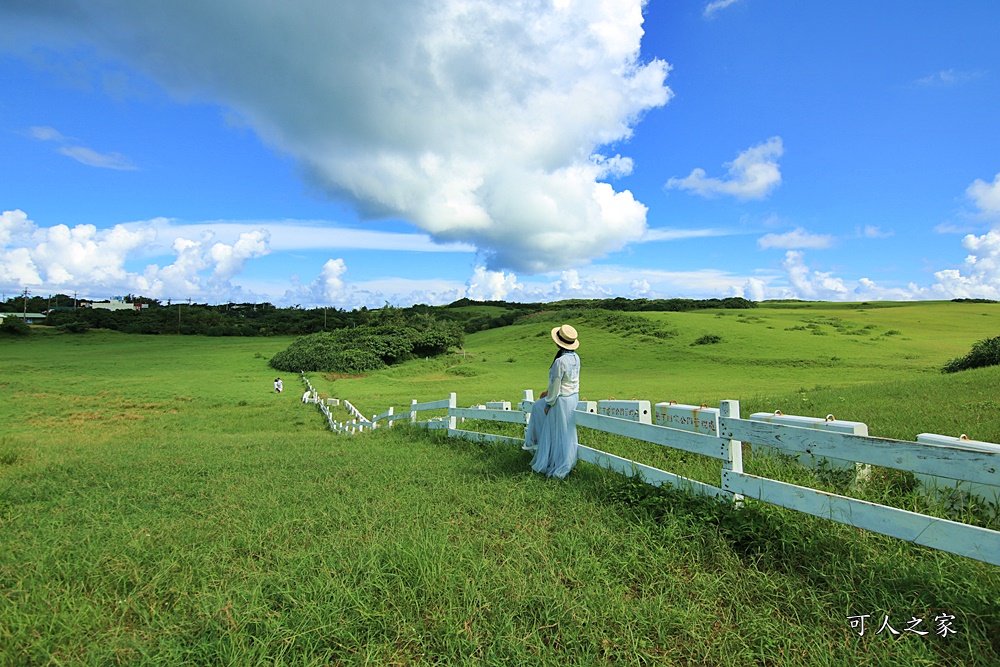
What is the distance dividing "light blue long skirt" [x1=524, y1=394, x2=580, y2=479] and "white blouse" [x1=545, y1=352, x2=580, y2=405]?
8cm

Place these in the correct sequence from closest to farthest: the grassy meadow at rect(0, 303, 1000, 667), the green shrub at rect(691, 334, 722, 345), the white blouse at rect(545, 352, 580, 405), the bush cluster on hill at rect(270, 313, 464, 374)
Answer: the grassy meadow at rect(0, 303, 1000, 667), the white blouse at rect(545, 352, 580, 405), the green shrub at rect(691, 334, 722, 345), the bush cluster on hill at rect(270, 313, 464, 374)

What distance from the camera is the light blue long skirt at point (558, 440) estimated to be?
→ 6.63 meters

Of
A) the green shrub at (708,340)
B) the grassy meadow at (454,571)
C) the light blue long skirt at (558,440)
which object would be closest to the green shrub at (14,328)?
the grassy meadow at (454,571)

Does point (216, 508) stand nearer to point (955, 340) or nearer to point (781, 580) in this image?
point (781, 580)

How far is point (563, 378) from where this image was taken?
270 inches

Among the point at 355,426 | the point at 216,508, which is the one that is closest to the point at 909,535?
the point at 216,508

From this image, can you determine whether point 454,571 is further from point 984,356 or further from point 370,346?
point 370,346

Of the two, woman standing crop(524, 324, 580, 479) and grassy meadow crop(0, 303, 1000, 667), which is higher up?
woman standing crop(524, 324, 580, 479)

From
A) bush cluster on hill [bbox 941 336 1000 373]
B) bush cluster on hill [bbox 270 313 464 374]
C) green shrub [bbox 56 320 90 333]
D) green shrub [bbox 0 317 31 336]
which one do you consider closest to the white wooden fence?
bush cluster on hill [bbox 941 336 1000 373]

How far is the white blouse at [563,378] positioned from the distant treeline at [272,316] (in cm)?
7114

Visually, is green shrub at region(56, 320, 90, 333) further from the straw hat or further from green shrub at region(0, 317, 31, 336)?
the straw hat

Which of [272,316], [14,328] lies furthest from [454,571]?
[272,316]

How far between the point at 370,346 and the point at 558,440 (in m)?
51.6

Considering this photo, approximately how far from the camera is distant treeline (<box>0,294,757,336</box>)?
90250mm
